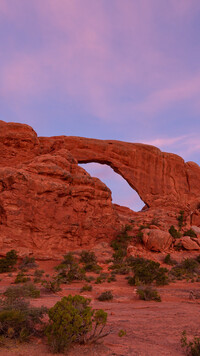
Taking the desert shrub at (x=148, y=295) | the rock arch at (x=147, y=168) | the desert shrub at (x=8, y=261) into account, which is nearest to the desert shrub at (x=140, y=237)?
the desert shrub at (x=8, y=261)

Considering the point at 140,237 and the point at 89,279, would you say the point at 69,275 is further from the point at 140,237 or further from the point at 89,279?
the point at 140,237

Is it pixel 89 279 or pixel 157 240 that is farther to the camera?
pixel 157 240

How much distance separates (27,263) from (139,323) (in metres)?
11.0

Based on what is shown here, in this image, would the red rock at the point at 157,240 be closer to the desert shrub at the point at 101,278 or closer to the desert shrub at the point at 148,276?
the desert shrub at the point at 148,276

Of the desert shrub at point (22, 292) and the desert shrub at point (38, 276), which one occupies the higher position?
the desert shrub at point (22, 292)

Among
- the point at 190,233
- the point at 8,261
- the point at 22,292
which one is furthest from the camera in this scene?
the point at 190,233

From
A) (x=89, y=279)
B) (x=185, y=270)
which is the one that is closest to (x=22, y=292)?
(x=89, y=279)

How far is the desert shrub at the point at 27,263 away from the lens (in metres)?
15.4

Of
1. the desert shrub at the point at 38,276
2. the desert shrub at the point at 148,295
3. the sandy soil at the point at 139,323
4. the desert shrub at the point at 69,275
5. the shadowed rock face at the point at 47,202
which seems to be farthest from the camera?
the shadowed rock face at the point at 47,202

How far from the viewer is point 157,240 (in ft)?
71.8

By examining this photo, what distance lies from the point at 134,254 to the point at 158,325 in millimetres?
13620

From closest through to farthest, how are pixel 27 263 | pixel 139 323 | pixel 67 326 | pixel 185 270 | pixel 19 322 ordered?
pixel 67 326 < pixel 19 322 < pixel 139 323 < pixel 27 263 < pixel 185 270

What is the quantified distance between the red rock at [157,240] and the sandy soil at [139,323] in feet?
28.5

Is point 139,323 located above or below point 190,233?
below
